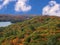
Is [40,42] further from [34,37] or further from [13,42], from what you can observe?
[13,42]

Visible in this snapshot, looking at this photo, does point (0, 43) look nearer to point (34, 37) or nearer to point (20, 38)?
point (20, 38)

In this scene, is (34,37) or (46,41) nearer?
(46,41)

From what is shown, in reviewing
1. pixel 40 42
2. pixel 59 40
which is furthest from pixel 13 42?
pixel 59 40

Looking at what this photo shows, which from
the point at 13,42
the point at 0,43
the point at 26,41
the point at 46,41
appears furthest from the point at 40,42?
the point at 0,43

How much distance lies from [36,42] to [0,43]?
1028 inches

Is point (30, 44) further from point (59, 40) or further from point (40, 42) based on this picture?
point (59, 40)

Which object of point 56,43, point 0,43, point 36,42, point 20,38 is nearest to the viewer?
point 56,43

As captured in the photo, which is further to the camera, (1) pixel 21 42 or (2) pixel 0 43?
(2) pixel 0 43

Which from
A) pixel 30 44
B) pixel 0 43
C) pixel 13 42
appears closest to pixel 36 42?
pixel 30 44

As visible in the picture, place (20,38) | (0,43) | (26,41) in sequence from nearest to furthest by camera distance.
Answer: (26,41), (20,38), (0,43)

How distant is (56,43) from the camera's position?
234ft

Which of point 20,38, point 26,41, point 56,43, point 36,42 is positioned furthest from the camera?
point 20,38

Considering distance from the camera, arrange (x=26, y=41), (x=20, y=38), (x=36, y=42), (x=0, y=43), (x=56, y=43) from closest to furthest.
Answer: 1. (x=56, y=43)
2. (x=36, y=42)
3. (x=26, y=41)
4. (x=20, y=38)
5. (x=0, y=43)

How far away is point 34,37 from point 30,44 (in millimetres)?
7106
